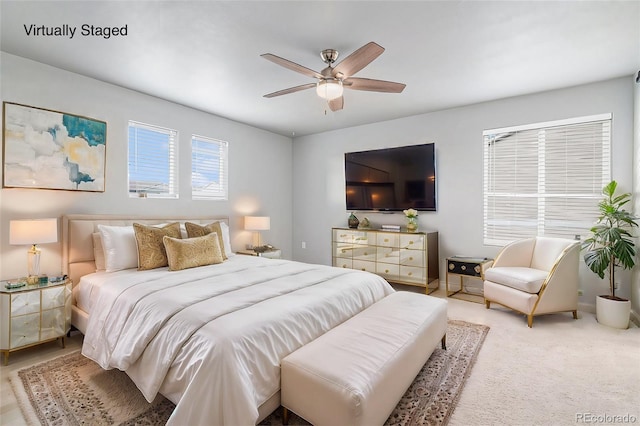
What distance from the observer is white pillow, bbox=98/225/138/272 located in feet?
9.73

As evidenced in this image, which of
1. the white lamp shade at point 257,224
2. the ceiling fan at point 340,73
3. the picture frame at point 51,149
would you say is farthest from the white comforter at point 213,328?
the white lamp shade at point 257,224

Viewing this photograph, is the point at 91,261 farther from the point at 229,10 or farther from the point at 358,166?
the point at 358,166

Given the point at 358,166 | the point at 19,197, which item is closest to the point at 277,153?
the point at 358,166

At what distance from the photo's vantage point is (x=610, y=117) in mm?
3438

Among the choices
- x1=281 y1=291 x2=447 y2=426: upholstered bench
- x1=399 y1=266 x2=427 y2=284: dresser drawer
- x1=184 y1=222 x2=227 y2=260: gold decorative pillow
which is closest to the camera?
x1=281 y1=291 x2=447 y2=426: upholstered bench

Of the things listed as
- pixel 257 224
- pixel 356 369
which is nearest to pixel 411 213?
pixel 257 224

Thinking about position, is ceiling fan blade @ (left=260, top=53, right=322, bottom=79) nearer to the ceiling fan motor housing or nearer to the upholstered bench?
the ceiling fan motor housing

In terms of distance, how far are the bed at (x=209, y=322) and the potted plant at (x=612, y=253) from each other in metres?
2.33

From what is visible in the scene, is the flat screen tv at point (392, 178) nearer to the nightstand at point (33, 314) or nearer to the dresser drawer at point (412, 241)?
the dresser drawer at point (412, 241)

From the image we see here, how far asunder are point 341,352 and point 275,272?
129cm

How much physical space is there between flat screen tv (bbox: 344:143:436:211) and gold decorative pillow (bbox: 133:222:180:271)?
316cm

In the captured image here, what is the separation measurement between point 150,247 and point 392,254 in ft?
10.6

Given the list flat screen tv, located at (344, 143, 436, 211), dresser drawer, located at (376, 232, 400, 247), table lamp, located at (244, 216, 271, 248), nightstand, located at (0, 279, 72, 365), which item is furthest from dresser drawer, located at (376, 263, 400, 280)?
nightstand, located at (0, 279, 72, 365)

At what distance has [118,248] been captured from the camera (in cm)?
300
